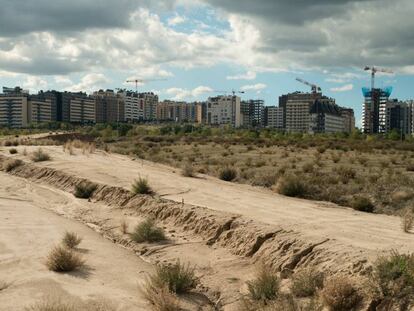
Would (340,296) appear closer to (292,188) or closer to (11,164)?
(292,188)

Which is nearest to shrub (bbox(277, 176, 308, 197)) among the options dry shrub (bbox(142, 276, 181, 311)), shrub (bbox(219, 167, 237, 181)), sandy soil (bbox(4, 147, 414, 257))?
sandy soil (bbox(4, 147, 414, 257))

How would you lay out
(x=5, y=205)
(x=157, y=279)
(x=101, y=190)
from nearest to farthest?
1. (x=157, y=279)
2. (x=5, y=205)
3. (x=101, y=190)

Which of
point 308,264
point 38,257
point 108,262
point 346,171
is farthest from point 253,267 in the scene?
point 346,171

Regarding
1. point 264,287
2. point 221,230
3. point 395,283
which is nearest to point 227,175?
point 221,230

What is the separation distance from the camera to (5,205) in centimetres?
2214

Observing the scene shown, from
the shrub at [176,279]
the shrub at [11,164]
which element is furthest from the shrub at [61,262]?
the shrub at [11,164]

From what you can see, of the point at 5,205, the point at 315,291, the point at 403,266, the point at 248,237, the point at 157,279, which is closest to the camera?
the point at 403,266

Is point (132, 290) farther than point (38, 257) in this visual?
No

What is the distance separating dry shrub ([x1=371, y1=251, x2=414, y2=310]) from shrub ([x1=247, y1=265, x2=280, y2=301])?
1914 mm

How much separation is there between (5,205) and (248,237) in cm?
1155

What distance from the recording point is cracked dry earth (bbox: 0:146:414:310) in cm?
1205

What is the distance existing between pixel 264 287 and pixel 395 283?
2.49 meters

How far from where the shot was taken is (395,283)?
910cm

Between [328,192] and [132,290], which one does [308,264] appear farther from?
[328,192]
